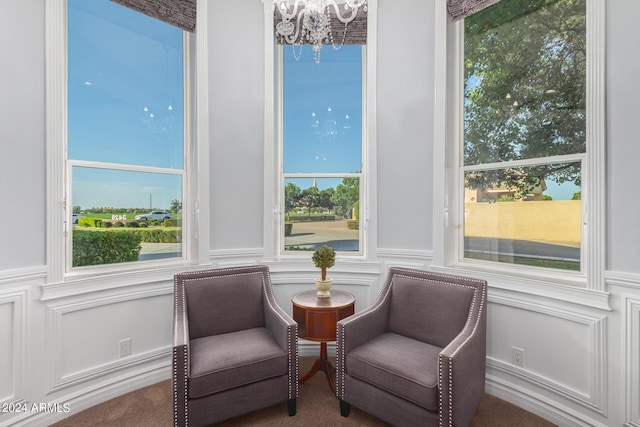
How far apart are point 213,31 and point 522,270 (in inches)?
126

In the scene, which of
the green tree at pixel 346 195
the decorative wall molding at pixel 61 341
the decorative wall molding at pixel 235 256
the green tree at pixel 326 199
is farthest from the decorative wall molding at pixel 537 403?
the decorative wall molding at pixel 61 341

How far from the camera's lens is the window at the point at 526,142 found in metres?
1.88

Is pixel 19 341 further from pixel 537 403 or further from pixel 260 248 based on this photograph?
pixel 537 403

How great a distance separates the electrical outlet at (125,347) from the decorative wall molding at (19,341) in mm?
525

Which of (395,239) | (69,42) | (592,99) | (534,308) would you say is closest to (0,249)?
(69,42)

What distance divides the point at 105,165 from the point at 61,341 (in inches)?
49.0

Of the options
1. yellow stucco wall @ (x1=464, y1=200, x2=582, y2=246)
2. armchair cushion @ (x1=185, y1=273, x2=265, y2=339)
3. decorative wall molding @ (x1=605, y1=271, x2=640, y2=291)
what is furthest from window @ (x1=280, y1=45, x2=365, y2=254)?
decorative wall molding @ (x1=605, y1=271, x2=640, y2=291)

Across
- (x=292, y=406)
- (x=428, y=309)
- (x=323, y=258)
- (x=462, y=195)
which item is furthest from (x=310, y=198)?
(x=292, y=406)

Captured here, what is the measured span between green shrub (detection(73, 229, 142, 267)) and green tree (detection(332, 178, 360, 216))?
1.77m

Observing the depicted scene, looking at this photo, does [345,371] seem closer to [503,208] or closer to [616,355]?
[616,355]

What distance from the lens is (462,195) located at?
265 centimetres

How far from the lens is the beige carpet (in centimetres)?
199

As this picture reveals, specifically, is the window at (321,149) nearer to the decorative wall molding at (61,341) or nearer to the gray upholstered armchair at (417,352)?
the gray upholstered armchair at (417,352)

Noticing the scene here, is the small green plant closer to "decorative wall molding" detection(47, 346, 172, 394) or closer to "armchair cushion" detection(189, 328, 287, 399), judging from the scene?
"armchair cushion" detection(189, 328, 287, 399)
